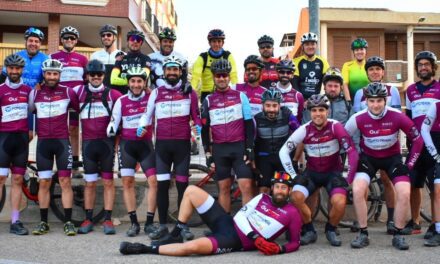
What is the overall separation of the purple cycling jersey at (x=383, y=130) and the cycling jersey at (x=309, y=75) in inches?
67.5

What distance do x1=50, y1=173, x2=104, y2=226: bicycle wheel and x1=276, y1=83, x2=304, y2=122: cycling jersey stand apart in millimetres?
3481

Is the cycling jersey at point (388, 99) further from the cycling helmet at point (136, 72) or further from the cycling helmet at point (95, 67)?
the cycling helmet at point (95, 67)

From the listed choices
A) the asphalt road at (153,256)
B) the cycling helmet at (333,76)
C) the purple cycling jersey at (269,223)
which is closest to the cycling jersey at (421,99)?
the cycling helmet at (333,76)

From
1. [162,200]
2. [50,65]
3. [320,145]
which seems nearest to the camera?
[320,145]

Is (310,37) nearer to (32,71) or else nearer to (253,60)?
(253,60)

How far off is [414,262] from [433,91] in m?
2.72

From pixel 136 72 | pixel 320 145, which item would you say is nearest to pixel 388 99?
pixel 320 145

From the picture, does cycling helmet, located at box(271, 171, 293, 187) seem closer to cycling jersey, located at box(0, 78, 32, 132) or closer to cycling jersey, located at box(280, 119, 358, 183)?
cycling jersey, located at box(280, 119, 358, 183)

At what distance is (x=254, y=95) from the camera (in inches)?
299

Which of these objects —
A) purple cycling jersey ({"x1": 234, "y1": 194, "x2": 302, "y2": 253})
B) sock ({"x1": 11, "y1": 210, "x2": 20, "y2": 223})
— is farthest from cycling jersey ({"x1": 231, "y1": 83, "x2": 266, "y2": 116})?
sock ({"x1": 11, "y1": 210, "x2": 20, "y2": 223})

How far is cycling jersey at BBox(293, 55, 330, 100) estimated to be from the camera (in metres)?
8.32

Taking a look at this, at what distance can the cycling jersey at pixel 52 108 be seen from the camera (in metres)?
7.36

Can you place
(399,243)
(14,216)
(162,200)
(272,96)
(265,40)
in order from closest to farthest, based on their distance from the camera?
1. (399,243)
2. (272,96)
3. (162,200)
4. (14,216)
5. (265,40)

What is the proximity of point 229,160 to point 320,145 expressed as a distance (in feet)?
4.27
